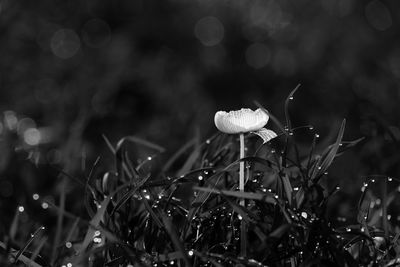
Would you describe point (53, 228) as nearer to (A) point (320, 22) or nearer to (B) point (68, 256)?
(B) point (68, 256)

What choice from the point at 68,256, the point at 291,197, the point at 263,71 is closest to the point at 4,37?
the point at 263,71

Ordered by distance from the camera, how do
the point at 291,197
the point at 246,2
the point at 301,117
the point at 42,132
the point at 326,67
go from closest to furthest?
the point at 291,197 → the point at 42,132 → the point at 301,117 → the point at 326,67 → the point at 246,2

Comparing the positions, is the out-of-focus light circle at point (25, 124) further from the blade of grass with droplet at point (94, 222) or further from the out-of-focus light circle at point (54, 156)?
the blade of grass with droplet at point (94, 222)

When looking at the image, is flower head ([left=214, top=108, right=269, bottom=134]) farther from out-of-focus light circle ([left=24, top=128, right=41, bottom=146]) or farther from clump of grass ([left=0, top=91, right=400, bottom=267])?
out-of-focus light circle ([left=24, top=128, right=41, bottom=146])

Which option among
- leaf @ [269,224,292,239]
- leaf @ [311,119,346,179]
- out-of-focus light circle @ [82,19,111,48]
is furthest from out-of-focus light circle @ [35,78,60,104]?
leaf @ [269,224,292,239]

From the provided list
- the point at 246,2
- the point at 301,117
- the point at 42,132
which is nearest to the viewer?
the point at 42,132

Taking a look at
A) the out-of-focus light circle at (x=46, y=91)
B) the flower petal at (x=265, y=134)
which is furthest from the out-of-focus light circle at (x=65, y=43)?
the flower petal at (x=265, y=134)

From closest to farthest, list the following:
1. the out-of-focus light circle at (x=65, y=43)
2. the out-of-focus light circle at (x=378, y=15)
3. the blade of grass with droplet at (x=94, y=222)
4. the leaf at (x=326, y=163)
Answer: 1. the blade of grass with droplet at (x=94, y=222)
2. the leaf at (x=326, y=163)
3. the out-of-focus light circle at (x=65, y=43)
4. the out-of-focus light circle at (x=378, y=15)
